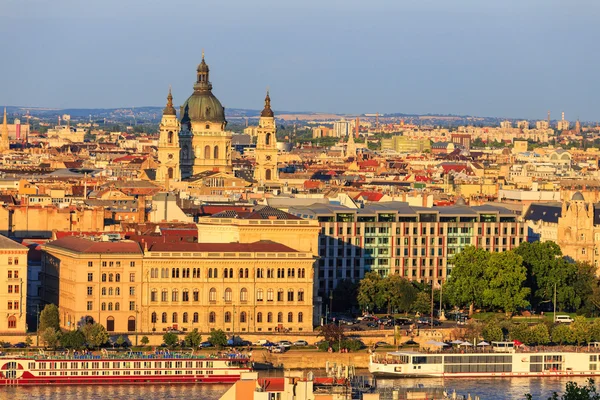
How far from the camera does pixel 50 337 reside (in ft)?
241

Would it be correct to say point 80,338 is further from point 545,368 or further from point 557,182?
point 557,182

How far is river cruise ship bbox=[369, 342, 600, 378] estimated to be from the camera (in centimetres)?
7312

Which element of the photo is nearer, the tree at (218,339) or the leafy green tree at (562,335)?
the tree at (218,339)

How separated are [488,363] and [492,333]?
14.0ft

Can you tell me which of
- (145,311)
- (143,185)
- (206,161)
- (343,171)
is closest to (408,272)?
(145,311)

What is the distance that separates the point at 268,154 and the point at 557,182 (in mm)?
21609

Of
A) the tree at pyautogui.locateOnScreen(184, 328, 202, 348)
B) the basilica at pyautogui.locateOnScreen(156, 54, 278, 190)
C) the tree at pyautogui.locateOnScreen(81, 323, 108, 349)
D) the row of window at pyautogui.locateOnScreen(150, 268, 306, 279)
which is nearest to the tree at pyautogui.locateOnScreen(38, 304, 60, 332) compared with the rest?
the tree at pyautogui.locateOnScreen(81, 323, 108, 349)

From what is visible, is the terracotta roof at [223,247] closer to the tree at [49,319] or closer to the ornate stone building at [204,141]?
the tree at [49,319]

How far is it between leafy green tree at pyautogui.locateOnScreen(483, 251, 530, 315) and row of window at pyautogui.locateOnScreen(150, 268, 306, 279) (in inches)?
391

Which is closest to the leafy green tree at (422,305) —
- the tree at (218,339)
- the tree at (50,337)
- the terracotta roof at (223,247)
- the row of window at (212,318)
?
the terracotta roof at (223,247)

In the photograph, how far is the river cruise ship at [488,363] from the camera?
73.1 m

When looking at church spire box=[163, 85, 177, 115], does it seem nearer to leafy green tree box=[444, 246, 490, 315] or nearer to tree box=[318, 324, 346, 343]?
leafy green tree box=[444, 246, 490, 315]

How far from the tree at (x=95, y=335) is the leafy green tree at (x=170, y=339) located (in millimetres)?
2076

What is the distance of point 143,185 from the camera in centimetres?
13300
